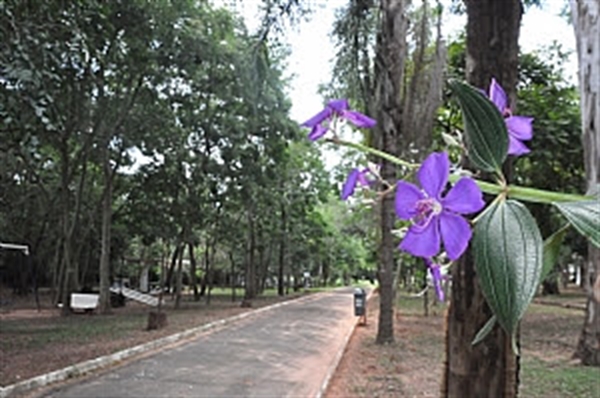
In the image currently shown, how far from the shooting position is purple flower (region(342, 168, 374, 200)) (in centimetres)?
62

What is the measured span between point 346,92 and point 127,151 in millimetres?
8548

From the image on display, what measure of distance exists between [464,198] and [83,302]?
669 inches

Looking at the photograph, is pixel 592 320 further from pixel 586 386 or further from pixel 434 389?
pixel 434 389

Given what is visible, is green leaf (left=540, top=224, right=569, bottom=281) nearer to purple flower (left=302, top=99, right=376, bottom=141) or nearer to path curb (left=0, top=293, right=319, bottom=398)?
purple flower (left=302, top=99, right=376, bottom=141)

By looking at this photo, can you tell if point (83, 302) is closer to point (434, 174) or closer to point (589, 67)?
point (589, 67)

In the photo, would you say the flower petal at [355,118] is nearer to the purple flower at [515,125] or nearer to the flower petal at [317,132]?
the flower petal at [317,132]

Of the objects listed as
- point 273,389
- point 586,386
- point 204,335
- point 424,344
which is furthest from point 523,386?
point 204,335

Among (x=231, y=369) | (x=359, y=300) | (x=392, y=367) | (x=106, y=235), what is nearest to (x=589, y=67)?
(x=392, y=367)

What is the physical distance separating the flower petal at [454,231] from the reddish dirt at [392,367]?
644cm

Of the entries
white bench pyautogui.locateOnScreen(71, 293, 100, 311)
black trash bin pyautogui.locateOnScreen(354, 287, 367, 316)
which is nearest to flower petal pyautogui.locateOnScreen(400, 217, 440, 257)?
black trash bin pyautogui.locateOnScreen(354, 287, 367, 316)

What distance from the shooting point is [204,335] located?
12.2 m

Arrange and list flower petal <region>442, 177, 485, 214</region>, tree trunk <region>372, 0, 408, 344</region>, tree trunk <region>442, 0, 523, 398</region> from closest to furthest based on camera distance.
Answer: flower petal <region>442, 177, 485, 214</region> < tree trunk <region>442, 0, 523, 398</region> < tree trunk <region>372, 0, 408, 344</region>

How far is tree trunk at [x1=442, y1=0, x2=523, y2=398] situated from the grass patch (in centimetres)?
424

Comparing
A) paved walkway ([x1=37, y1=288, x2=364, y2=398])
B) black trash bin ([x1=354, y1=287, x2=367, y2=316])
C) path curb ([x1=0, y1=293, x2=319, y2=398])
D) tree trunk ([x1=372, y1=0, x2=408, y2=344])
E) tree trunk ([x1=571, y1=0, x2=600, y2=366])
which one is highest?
tree trunk ([x1=372, y1=0, x2=408, y2=344])
